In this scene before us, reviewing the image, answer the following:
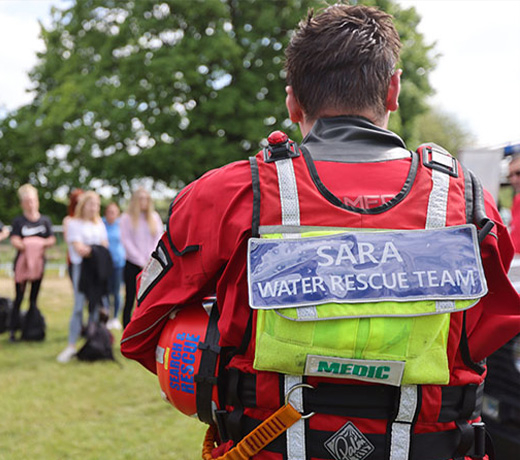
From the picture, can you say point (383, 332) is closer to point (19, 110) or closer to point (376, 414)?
point (376, 414)

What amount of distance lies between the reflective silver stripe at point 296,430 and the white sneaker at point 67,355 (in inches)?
223

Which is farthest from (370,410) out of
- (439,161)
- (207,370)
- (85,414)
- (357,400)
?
(85,414)

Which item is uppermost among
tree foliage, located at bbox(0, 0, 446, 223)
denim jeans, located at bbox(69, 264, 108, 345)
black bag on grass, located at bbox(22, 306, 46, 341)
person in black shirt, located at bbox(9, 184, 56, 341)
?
tree foliage, located at bbox(0, 0, 446, 223)

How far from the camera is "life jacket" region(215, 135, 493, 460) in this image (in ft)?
4.42

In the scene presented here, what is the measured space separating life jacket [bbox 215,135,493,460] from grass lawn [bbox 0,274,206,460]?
2.89 m

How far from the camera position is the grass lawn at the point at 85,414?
4.09m

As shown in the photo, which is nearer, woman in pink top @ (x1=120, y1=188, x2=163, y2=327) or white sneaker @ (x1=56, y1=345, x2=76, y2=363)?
white sneaker @ (x1=56, y1=345, x2=76, y2=363)

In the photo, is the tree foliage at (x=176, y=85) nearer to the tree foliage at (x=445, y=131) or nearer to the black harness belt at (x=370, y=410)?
the black harness belt at (x=370, y=410)

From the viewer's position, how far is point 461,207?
1.44 meters

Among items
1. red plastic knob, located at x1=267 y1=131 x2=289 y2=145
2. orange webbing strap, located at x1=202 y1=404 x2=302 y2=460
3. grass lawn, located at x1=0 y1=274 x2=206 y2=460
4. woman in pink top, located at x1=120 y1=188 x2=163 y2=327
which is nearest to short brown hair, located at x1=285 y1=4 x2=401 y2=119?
red plastic knob, located at x1=267 y1=131 x2=289 y2=145

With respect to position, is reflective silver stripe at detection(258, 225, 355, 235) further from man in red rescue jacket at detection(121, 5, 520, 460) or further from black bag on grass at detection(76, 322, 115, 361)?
black bag on grass at detection(76, 322, 115, 361)

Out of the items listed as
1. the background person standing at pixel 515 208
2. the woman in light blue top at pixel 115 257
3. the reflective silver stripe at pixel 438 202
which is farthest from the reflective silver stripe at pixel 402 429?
the woman in light blue top at pixel 115 257

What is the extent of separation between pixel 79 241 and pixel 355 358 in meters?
5.90

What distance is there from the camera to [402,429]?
1.39 metres
